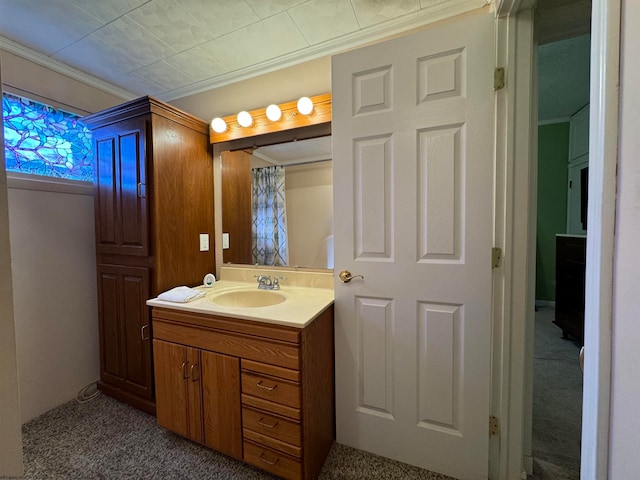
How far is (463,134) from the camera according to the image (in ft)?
3.92

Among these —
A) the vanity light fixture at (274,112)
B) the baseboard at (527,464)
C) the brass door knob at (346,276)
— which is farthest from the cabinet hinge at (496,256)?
the vanity light fixture at (274,112)

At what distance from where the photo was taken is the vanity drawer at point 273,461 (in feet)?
3.89

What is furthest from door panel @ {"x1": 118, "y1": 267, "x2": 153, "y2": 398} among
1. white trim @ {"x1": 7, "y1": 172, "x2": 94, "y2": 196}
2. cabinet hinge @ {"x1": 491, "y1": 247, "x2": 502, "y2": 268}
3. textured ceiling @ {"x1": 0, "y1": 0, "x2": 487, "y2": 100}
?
cabinet hinge @ {"x1": 491, "y1": 247, "x2": 502, "y2": 268}

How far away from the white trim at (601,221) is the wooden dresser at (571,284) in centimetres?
→ 271

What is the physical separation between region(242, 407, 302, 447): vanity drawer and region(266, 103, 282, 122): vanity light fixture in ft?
5.61

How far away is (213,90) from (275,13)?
35.0 inches

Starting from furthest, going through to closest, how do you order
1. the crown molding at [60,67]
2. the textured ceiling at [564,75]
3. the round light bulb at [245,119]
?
the textured ceiling at [564,75]
the round light bulb at [245,119]
the crown molding at [60,67]

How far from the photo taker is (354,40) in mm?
1606

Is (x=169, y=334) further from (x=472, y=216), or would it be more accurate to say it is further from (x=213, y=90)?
(x=213, y=90)

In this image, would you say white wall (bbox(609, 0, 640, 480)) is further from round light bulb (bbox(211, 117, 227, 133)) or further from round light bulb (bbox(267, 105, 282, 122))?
round light bulb (bbox(211, 117, 227, 133))

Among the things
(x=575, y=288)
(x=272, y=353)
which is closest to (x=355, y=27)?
(x=272, y=353)

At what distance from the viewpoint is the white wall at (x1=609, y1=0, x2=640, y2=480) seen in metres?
0.43

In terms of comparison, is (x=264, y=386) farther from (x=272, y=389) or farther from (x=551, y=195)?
(x=551, y=195)

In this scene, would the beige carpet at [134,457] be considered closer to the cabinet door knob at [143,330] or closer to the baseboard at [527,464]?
the baseboard at [527,464]
